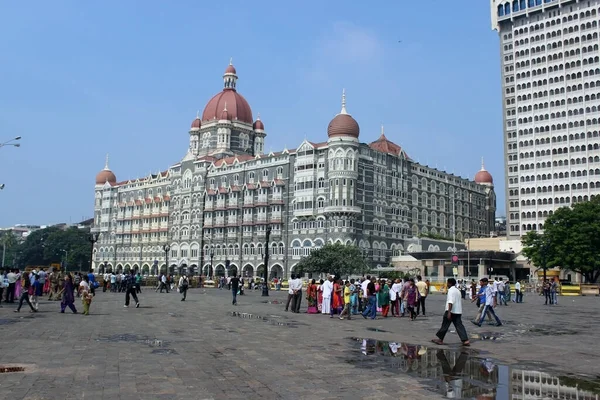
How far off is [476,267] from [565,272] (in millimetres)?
11517

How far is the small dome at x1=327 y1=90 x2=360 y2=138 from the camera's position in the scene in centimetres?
6800

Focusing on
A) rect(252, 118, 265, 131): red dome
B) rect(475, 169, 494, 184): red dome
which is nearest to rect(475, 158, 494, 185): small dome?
rect(475, 169, 494, 184): red dome

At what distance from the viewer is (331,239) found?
67688mm

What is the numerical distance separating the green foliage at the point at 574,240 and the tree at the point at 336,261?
1881 centimetres

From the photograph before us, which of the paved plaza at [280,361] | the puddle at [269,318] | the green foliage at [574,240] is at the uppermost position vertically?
the green foliage at [574,240]

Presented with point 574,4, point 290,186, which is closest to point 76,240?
point 290,186

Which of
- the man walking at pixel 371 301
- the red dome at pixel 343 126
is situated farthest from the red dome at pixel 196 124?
the man walking at pixel 371 301

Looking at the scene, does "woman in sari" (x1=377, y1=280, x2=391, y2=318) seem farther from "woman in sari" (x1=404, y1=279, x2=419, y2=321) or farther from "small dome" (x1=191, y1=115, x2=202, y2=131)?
"small dome" (x1=191, y1=115, x2=202, y2=131)

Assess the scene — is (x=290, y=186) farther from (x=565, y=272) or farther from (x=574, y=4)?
(x=574, y=4)

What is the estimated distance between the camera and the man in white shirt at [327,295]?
22.4 m

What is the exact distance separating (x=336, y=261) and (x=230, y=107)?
40.9 metres

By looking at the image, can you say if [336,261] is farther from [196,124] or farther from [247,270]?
[196,124]

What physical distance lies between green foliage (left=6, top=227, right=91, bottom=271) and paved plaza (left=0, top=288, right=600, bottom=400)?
102 metres

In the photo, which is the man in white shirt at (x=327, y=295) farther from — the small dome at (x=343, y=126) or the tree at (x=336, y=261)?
the small dome at (x=343, y=126)
